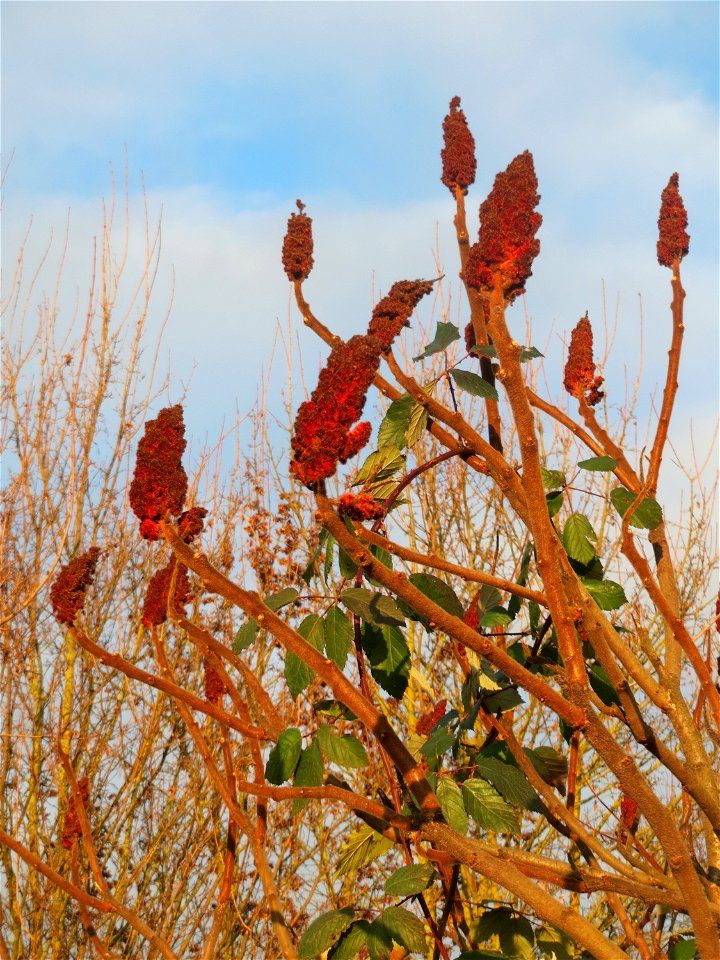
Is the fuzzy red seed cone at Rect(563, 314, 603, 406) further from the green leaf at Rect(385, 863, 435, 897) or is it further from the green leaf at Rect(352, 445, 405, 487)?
the green leaf at Rect(385, 863, 435, 897)

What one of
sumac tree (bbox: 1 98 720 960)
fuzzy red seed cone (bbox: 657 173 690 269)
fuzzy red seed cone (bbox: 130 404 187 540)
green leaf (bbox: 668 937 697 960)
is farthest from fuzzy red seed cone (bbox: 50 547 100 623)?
fuzzy red seed cone (bbox: 657 173 690 269)

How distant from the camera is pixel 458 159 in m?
1.64

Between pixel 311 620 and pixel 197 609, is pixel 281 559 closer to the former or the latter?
pixel 197 609

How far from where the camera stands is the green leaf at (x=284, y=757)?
4.08 feet

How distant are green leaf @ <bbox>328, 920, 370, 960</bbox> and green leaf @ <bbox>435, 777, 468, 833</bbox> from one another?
0.66 feet

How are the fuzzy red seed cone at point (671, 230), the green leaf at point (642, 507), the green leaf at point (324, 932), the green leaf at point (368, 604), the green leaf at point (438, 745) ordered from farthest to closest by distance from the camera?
the fuzzy red seed cone at point (671, 230) < the green leaf at point (642, 507) < the green leaf at point (438, 745) < the green leaf at point (324, 932) < the green leaf at point (368, 604)

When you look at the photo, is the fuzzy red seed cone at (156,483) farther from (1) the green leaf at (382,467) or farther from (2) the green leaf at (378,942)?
(2) the green leaf at (378,942)

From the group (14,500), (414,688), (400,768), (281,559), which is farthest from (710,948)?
(14,500)

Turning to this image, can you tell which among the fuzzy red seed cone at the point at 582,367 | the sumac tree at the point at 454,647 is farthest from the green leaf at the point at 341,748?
the fuzzy red seed cone at the point at 582,367

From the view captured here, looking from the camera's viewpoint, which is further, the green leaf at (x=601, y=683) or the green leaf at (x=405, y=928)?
the green leaf at (x=601, y=683)

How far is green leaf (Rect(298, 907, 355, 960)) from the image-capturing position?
129cm

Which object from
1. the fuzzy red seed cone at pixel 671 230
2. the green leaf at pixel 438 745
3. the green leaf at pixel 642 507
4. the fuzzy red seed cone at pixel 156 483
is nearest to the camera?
the fuzzy red seed cone at pixel 156 483

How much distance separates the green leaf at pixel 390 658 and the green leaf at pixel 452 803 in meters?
0.14

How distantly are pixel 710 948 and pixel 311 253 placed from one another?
3.60ft
